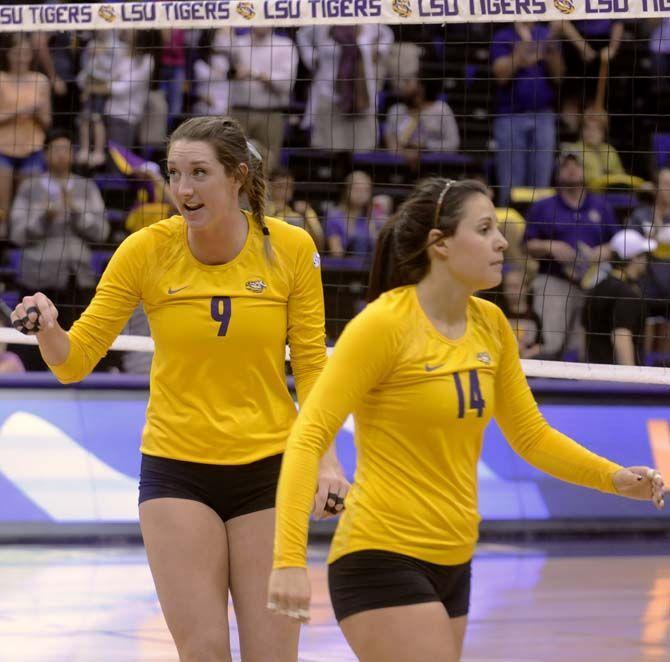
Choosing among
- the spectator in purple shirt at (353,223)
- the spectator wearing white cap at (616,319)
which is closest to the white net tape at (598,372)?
the spectator wearing white cap at (616,319)

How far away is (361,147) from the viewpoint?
11.1 metres

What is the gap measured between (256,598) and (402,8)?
4056 millimetres

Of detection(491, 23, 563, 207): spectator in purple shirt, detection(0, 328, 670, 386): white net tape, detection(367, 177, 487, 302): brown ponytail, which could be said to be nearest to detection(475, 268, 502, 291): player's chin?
detection(367, 177, 487, 302): brown ponytail

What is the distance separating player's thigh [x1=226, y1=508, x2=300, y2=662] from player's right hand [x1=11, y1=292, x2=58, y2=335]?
0.77m

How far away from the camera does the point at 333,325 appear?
10531mm

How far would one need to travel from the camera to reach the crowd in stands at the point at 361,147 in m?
9.96

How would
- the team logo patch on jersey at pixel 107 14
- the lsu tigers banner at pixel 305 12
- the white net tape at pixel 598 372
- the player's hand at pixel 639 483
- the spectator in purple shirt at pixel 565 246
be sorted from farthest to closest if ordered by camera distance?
1. the spectator in purple shirt at pixel 565 246
2. the team logo patch on jersey at pixel 107 14
3. the white net tape at pixel 598 372
4. the lsu tigers banner at pixel 305 12
5. the player's hand at pixel 639 483

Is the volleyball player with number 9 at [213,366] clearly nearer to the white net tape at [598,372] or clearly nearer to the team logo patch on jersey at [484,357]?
the team logo patch on jersey at [484,357]

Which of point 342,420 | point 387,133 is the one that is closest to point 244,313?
point 342,420

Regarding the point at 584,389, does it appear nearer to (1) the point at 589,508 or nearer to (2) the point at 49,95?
(1) the point at 589,508

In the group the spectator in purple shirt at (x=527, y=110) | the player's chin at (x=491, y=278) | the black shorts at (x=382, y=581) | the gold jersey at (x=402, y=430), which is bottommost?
the black shorts at (x=382, y=581)

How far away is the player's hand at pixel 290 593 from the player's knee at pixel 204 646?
0.82 metres

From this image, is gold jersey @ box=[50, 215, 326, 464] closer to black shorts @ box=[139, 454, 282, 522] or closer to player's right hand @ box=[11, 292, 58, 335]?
black shorts @ box=[139, 454, 282, 522]

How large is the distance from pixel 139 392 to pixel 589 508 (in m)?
2.93
